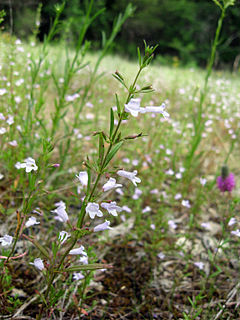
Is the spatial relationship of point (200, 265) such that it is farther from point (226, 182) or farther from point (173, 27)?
point (173, 27)

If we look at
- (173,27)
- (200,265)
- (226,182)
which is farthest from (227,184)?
(173,27)

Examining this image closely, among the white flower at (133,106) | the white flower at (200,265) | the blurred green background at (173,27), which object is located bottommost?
the white flower at (200,265)

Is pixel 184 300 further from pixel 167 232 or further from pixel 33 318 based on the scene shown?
pixel 33 318

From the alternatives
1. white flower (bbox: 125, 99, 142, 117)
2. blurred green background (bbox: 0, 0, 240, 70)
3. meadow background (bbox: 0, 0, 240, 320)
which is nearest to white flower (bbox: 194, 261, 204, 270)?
meadow background (bbox: 0, 0, 240, 320)

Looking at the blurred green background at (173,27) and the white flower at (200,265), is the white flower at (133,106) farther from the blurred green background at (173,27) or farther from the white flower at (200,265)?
the blurred green background at (173,27)

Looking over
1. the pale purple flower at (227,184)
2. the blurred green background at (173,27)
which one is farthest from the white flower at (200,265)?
the blurred green background at (173,27)

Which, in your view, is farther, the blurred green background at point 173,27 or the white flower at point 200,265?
the blurred green background at point 173,27

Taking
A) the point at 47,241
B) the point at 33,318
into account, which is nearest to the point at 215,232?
the point at 47,241

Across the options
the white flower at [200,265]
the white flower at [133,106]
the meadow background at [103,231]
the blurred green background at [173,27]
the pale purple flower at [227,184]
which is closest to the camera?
the white flower at [133,106]

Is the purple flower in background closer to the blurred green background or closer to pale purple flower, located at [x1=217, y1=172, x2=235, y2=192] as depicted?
pale purple flower, located at [x1=217, y1=172, x2=235, y2=192]

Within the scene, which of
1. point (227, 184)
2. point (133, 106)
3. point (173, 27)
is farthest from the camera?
point (173, 27)

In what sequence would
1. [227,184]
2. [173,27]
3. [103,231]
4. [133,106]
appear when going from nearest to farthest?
[133,106], [103,231], [227,184], [173,27]

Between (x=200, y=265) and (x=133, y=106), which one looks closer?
(x=133, y=106)
